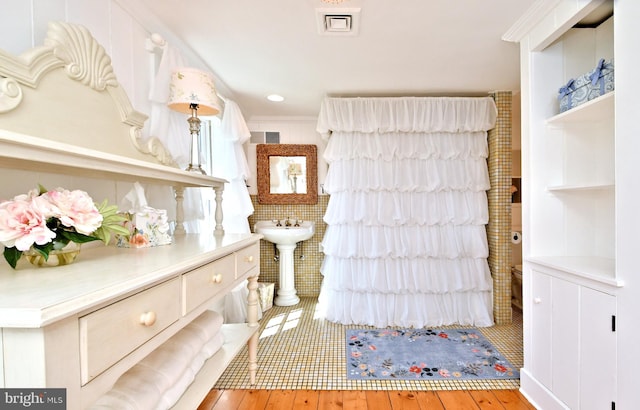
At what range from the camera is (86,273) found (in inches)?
28.1

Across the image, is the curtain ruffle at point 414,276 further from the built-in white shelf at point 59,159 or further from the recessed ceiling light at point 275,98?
the built-in white shelf at point 59,159

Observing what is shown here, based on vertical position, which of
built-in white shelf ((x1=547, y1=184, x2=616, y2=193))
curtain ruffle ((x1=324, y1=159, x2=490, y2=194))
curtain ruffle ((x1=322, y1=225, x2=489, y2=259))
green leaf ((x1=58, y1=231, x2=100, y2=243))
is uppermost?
curtain ruffle ((x1=324, y1=159, x2=490, y2=194))

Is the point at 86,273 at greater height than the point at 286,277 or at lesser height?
greater

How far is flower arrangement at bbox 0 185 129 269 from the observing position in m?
0.66

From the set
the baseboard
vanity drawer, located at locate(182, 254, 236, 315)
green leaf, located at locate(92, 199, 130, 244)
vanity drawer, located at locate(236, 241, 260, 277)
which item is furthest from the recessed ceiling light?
the baseboard

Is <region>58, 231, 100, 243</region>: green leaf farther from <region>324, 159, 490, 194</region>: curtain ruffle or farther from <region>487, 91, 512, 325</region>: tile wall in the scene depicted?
<region>487, 91, 512, 325</region>: tile wall

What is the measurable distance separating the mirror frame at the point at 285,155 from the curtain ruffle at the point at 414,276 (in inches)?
40.8

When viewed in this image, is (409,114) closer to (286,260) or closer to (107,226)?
(286,260)

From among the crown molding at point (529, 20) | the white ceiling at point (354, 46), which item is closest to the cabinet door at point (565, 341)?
the crown molding at point (529, 20)

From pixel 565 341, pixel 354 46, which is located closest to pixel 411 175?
pixel 354 46

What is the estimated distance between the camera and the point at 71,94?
3.28ft

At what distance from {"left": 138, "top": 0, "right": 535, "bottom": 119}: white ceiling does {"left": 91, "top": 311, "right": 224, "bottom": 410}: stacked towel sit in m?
1.61

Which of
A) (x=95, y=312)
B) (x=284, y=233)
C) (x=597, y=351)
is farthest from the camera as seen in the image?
(x=284, y=233)

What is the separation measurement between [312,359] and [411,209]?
4.96ft
